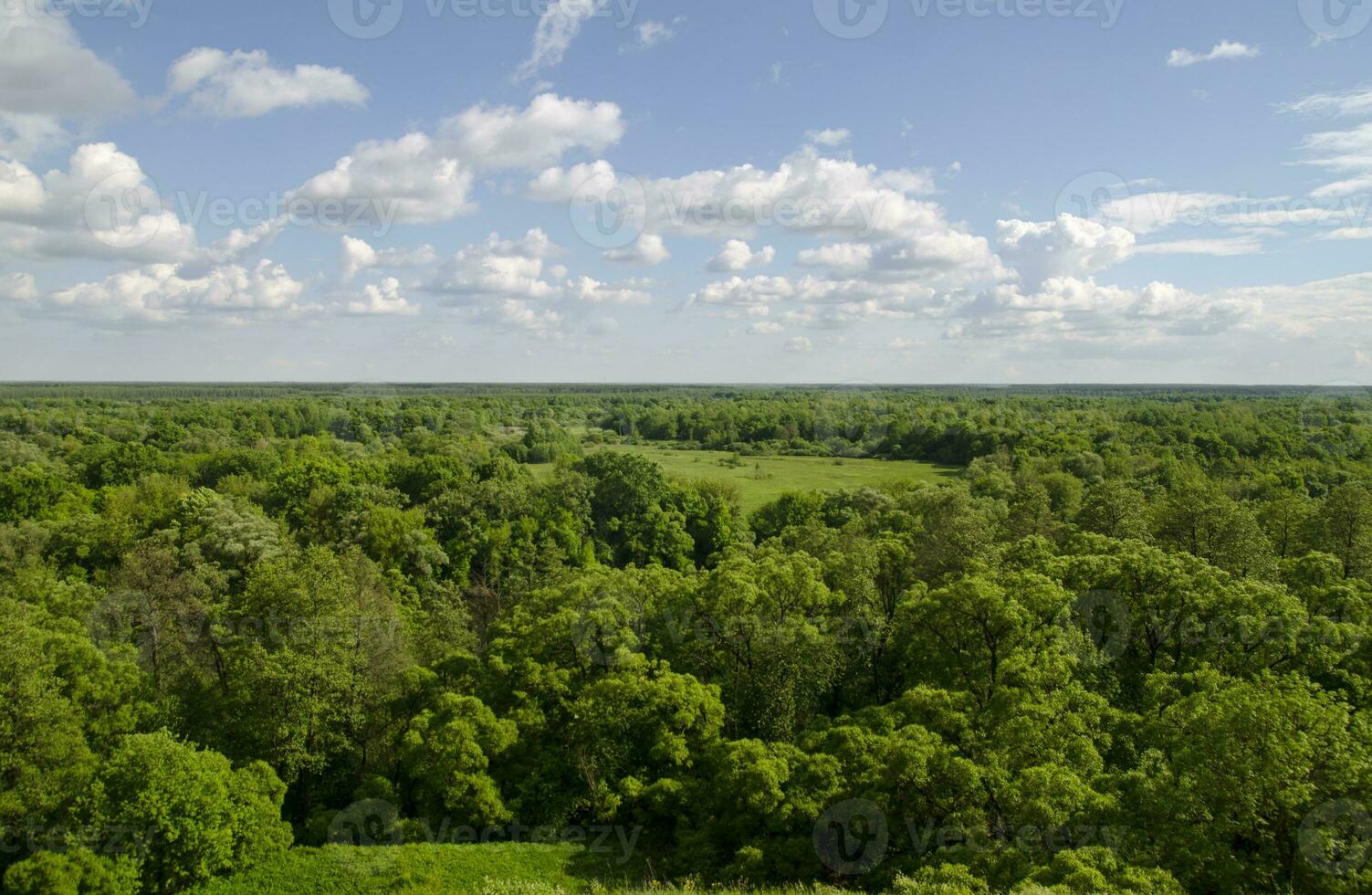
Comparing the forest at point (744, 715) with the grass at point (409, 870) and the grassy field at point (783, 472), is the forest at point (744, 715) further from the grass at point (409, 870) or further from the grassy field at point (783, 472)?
the grassy field at point (783, 472)

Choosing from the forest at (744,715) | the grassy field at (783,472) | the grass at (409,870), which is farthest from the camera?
the grassy field at (783,472)

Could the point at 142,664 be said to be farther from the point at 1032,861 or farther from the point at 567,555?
the point at 1032,861

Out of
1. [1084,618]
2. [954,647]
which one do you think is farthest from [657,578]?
[1084,618]

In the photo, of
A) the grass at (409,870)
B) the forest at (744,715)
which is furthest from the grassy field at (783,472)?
the grass at (409,870)

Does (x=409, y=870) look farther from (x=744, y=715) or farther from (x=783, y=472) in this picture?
(x=783, y=472)

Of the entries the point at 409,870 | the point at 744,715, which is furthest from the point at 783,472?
the point at 409,870
